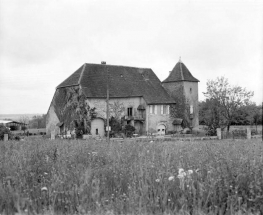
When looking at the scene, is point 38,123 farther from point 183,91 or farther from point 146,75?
point 183,91

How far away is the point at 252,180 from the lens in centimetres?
834

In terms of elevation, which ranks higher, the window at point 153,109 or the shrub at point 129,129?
the window at point 153,109

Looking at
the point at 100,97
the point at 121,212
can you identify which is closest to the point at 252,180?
the point at 121,212

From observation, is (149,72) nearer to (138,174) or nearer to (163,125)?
(163,125)

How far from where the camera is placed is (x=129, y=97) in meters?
52.0

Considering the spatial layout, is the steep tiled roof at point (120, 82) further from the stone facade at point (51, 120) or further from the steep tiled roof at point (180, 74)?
the stone facade at point (51, 120)

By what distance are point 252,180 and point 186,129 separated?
47.3m

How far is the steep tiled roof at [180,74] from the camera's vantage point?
5815cm

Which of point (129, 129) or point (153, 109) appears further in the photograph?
point (153, 109)

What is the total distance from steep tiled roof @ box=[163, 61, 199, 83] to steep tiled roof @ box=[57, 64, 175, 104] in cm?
238

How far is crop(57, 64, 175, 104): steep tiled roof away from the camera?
4973 cm

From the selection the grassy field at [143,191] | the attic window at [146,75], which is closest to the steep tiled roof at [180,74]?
the attic window at [146,75]

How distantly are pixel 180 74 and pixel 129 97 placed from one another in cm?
1015

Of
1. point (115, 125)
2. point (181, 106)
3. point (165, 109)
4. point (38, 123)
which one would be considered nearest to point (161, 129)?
point (165, 109)
